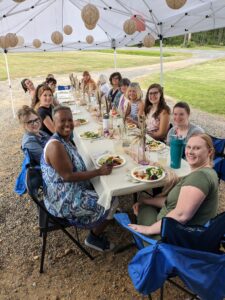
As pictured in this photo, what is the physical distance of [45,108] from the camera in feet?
14.2

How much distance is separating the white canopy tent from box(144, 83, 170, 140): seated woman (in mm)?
2073

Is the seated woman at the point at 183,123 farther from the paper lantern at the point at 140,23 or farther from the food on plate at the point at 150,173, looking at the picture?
the paper lantern at the point at 140,23

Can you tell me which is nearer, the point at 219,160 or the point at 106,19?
the point at 219,160

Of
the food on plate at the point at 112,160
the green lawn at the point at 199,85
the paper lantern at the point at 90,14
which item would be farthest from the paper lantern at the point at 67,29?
the food on plate at the point at 112,160

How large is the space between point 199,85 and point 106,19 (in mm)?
6919

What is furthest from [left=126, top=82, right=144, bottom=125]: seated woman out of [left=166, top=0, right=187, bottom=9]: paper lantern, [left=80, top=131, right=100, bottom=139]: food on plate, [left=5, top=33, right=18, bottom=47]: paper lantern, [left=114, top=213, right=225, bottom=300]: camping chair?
[left=5, top=33, right=18, bottom=47]: paper lantern

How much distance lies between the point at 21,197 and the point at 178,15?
15.3 ft

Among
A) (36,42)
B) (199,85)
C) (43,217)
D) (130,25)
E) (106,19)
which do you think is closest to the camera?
(43,217)

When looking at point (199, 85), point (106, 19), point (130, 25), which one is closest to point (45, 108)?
point (130, 25)

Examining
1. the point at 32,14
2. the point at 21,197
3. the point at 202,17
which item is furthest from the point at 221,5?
the point at 32,14

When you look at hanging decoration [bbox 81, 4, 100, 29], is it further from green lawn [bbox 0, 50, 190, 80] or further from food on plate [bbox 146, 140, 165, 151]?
green lawn [bbox 0, 50, 190, 80]

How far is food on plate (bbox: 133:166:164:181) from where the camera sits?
7.47 ft

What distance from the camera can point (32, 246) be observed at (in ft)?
9.68

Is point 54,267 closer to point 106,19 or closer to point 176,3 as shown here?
point 176,3
